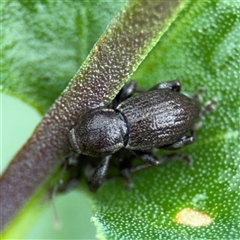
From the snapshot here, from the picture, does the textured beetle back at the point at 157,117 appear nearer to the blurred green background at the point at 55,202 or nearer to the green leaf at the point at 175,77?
the green leaf at the point at 175,77

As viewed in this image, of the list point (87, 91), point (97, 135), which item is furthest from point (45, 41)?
point (97, 135)

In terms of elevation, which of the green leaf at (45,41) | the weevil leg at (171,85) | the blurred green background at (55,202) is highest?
the green leaf at (45,41)

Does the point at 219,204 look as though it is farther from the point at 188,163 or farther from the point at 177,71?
the point at 177,71

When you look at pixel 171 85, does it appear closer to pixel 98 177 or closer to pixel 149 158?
pixel 149 158

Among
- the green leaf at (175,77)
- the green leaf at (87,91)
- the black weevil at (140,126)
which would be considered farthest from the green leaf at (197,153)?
the green leaf at (87,91)

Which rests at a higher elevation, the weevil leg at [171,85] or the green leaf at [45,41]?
the green leaf at [45,41]

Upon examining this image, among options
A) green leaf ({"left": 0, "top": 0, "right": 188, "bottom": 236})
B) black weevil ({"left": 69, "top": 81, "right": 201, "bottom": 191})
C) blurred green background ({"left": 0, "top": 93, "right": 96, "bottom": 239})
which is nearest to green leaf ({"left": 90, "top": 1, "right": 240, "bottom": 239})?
black weevil ({"left": 69, "top": 81, "right": 201, "bottom": 191})

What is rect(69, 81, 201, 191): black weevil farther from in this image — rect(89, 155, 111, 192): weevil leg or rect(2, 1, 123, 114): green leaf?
rect(2, 1, 123, 114): green leaf
